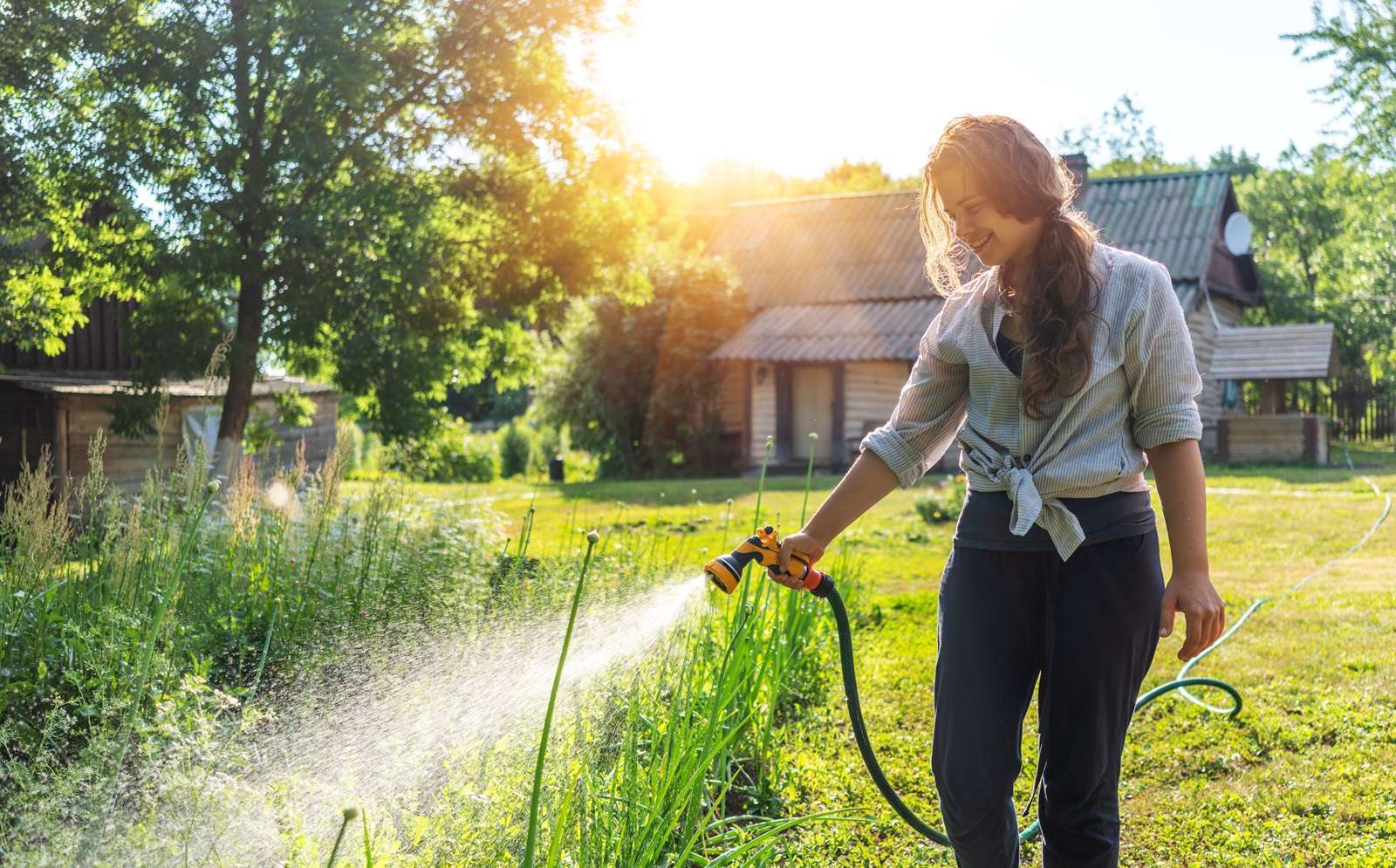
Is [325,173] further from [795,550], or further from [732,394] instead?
[732,394]

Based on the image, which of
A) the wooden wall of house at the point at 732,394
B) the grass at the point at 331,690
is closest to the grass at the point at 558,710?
the grass at the point at 331,690

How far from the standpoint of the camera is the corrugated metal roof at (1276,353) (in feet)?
64.2

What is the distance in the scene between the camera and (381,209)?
326 inches

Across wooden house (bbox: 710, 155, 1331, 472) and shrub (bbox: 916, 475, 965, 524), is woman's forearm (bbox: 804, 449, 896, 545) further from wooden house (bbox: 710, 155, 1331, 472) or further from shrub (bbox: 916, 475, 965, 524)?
wooden house (bbox: 710, 155, 1331, 472)

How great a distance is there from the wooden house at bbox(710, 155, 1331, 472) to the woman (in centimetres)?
1760

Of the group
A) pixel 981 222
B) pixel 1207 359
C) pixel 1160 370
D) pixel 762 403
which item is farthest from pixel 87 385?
pixel 1207 359

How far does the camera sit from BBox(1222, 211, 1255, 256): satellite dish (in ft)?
75.0

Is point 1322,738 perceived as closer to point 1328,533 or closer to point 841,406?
point 1328,533

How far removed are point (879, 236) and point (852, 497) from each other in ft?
70.7

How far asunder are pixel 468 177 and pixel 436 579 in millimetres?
5559

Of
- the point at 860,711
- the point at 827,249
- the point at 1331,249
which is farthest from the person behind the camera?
the point at 1331,249

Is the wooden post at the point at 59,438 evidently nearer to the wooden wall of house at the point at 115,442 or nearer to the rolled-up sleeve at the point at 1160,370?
the wooden wall of house at the point at 115,442

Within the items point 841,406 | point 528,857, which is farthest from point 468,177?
point 841,406

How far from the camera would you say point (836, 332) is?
21.7 m
